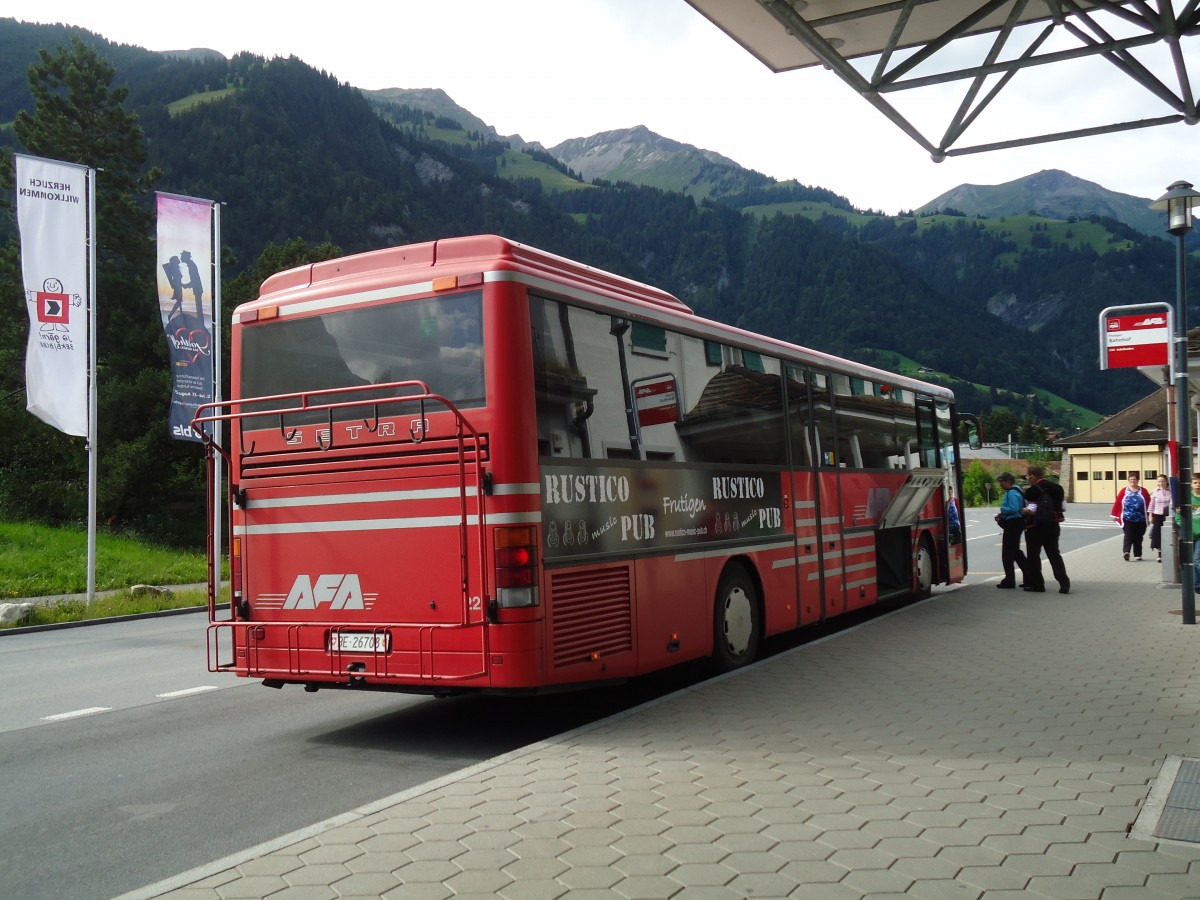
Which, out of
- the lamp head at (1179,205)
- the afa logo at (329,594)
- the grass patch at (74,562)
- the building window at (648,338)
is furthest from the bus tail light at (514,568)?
the grass patch at (74,562)

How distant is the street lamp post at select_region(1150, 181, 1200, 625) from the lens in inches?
473

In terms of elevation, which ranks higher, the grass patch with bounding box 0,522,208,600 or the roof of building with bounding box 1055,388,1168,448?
the roof of building with bounding box 1055,388,1168,448

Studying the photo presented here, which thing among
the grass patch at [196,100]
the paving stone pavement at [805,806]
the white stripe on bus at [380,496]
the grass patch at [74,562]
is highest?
the grass patch at [196,100]

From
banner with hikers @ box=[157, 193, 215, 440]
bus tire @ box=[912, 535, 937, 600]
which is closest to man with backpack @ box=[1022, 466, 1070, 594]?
bus tire @ box=[912, 535, 937, 600]

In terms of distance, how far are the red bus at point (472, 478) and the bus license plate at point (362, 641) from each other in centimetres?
1

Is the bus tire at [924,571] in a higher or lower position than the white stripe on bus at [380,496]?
lower

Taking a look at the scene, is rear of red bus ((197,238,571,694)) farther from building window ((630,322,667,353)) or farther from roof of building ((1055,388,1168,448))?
roof of building ((1055,388,1168,448))

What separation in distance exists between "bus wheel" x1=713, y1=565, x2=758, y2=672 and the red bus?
39mm

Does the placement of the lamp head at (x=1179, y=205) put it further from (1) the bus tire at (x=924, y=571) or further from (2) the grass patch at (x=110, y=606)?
(2) the grass patch at (x=110, y=606)

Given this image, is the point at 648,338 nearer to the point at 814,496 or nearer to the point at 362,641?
the point at 362,641

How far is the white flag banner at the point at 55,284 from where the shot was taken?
723 inches

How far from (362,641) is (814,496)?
19.0 feet

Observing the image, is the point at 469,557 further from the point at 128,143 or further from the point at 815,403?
the point at 128,143

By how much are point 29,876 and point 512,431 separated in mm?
3481
